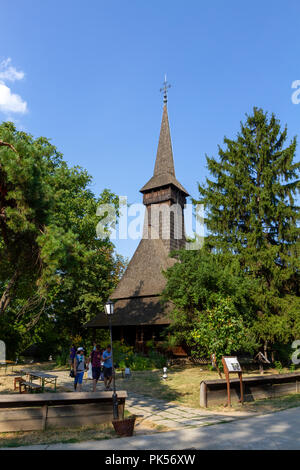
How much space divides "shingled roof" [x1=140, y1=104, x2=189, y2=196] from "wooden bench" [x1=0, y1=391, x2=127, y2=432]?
83.7ft

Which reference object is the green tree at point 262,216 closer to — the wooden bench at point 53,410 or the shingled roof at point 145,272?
the shingled roof at point 145,272

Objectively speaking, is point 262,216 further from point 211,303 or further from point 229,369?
point 229,369

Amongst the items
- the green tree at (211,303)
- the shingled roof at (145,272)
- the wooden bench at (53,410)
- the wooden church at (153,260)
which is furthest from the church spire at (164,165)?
the wooden bench at (53,410)

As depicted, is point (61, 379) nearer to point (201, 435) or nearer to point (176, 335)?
point (176, 335)

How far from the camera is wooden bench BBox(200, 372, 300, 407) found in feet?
36.8

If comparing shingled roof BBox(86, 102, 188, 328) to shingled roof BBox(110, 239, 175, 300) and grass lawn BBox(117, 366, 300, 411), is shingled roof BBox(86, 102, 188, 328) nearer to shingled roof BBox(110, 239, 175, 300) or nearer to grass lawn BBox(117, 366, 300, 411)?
shingled roof BBox(110, 239, 175, 300)

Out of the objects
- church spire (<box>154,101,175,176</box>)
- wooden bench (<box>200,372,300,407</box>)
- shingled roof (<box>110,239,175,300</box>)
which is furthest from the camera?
church spire (<box>154,101,175,176</box>)

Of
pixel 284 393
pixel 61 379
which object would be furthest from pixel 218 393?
pixel 61 379

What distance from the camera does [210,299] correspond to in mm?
17422

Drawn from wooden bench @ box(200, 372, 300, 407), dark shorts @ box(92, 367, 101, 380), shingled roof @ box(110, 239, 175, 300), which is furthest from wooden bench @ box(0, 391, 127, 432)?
shingled roof @ box(110, 239, 175, 300)

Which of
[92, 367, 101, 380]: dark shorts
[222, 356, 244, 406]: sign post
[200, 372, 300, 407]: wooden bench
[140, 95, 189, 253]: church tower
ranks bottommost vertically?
[200, 372, 300, 407]: wooden bench

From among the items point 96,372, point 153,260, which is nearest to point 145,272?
point 153,260

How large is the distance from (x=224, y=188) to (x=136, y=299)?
10639 mm

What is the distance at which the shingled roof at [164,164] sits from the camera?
3356cm
